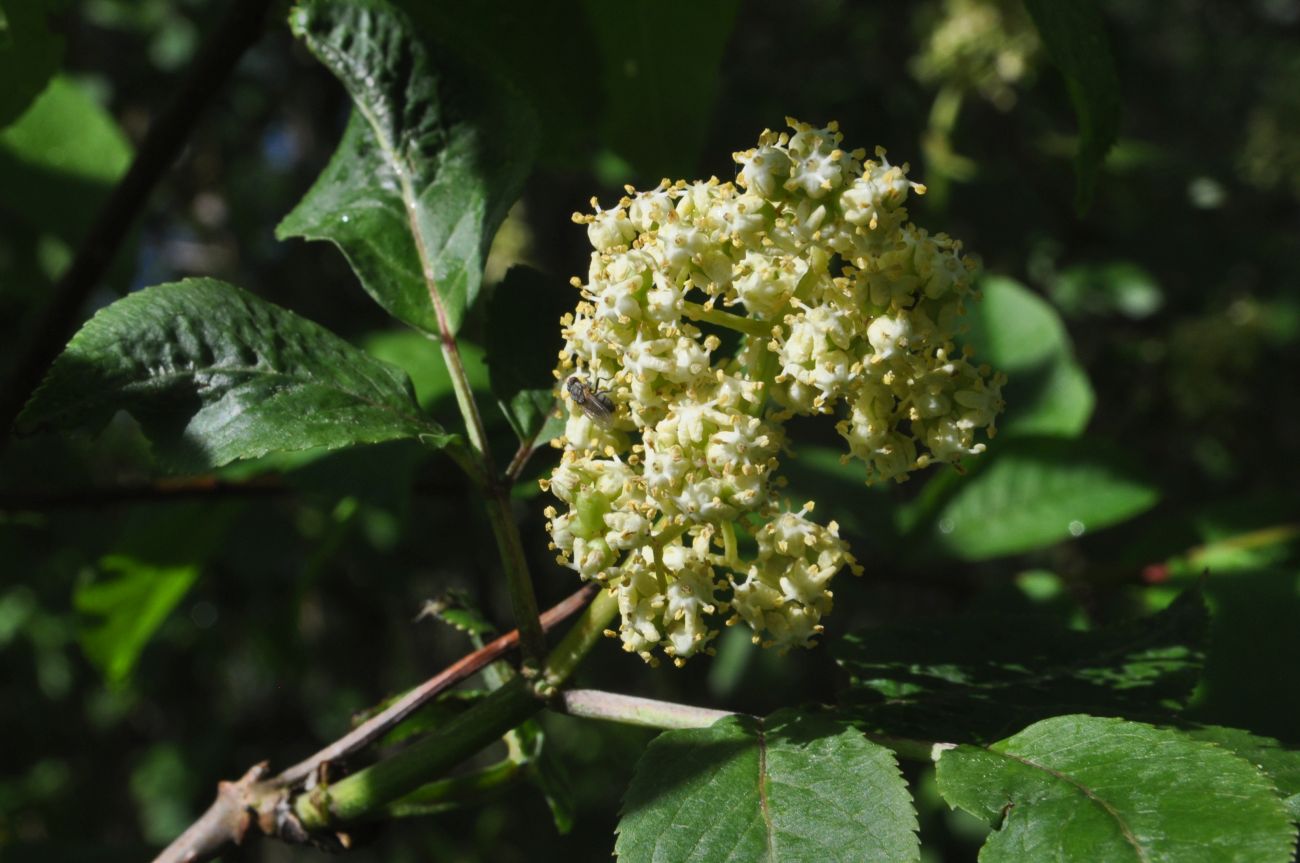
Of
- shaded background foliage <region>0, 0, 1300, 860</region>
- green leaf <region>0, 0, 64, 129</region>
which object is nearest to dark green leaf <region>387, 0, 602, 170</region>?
shaded background foliage <region>0, 0, 1300, 860</region>

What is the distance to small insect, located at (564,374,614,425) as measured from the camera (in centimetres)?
131

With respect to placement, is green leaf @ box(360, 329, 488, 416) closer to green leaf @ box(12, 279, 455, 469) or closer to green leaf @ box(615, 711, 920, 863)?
green leaf @ box(12, 279, 455, 469)

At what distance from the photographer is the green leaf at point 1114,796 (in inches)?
40.1

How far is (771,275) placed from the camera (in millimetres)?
1270

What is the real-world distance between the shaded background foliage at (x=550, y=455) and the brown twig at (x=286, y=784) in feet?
1.19

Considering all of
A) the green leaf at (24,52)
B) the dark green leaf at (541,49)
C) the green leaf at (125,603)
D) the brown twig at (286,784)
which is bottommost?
the green leaf at (125,603)

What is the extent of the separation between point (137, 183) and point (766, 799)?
1469mm

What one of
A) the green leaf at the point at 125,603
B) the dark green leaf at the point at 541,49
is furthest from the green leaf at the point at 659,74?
the green leaf at the point at 125,603

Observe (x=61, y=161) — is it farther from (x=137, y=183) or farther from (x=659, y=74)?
(x=659, y=74)

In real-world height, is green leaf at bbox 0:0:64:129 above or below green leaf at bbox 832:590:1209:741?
above

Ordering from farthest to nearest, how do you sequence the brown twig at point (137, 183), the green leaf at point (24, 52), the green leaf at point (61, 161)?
1. the green leaf at point (61, 161)
2. the brown twig at point (137, 183)
3. the green leaf at point (24, 52)

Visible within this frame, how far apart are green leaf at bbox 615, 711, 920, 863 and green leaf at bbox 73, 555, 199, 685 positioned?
174 centimetres

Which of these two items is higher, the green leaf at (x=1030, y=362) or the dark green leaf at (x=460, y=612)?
the green leaf at (x=1030, y=362)

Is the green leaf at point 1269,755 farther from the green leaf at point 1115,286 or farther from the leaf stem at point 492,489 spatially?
the green leaf at point 1115,286
